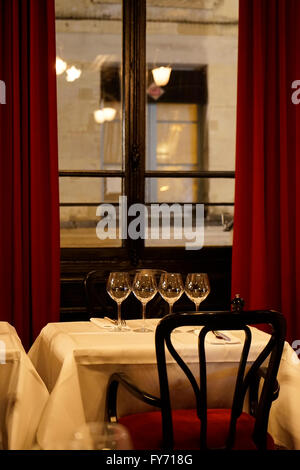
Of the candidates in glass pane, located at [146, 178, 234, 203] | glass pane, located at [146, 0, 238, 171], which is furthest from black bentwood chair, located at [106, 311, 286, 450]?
glass pane, located at [146, 0, 238, 171]

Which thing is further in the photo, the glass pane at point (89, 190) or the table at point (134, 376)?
the glass pane at point (89, 190)

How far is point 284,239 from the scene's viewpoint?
12.4 feet

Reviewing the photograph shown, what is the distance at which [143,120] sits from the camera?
3.82m

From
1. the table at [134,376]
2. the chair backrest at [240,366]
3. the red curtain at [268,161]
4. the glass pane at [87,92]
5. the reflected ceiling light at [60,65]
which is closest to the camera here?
the chair backrest at [240,366]

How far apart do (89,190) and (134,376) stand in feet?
8.22

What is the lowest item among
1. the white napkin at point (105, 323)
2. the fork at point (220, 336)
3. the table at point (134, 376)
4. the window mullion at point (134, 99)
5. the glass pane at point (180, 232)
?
the table at point (134, 376)

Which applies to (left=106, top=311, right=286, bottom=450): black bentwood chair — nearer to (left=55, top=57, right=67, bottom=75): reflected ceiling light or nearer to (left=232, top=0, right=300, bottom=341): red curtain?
(left=232, top=0, right=300, bottom=341): red curtain

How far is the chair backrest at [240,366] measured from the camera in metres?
1.60

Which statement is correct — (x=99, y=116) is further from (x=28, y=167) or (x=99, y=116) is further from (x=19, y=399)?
(x=19, y=399)

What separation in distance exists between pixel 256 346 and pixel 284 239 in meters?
1.82

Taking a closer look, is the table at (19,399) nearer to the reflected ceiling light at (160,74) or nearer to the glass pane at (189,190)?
the glass pane at (189,190)

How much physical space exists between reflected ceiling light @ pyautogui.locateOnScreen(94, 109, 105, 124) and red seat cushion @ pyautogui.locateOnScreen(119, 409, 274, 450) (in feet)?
10.3

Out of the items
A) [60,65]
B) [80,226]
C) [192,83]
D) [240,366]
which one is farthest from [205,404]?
[192,83]

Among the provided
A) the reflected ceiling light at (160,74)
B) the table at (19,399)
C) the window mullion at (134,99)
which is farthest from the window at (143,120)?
the table at (19,399)
